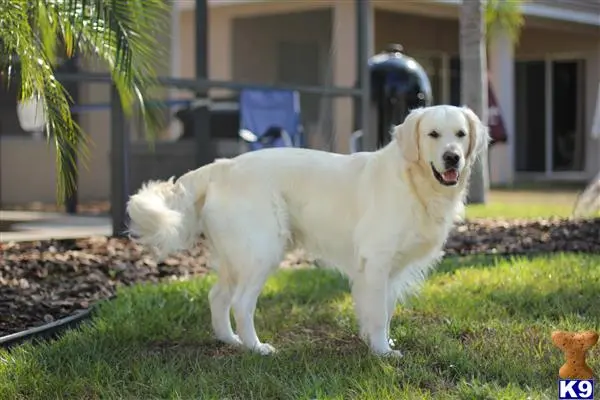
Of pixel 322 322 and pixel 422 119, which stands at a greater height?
pixel 422 119

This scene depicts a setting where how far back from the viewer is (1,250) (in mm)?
7008

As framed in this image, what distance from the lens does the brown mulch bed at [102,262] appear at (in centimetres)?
535

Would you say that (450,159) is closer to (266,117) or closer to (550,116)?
(266,117)

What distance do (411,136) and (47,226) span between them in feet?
18.0

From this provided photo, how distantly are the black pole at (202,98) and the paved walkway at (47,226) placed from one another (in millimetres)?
1221

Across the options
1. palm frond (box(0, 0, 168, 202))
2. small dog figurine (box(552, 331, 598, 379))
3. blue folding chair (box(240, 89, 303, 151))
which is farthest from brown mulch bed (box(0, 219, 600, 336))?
small dog figurine (box(552, 331, 598, 379))

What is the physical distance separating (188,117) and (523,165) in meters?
11.1

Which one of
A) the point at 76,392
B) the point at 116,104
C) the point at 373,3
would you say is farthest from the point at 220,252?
the point at 373,3

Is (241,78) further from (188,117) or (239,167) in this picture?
(239,167)

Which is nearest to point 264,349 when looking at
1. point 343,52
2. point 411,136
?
point 411,136

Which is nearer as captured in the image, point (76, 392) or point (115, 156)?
point (76, 392)

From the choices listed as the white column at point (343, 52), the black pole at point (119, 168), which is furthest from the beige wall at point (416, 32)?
the black pole at point (119, 168)

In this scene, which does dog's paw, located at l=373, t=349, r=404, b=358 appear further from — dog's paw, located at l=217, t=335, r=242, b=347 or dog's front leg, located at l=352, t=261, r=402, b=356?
dog's paw, located at l=217, t=335, r=242, b=347

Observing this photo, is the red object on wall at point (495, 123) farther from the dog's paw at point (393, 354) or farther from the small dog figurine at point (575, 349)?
the small dog figurine at point (575, 349)
